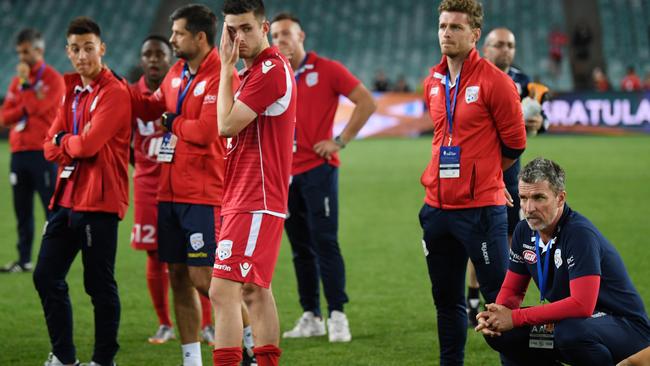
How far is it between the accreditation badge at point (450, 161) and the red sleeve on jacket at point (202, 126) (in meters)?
1.32

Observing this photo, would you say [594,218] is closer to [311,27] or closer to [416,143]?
[416,143]

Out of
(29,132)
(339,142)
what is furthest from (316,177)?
(29,132)

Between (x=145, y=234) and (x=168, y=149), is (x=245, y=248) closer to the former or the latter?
(x=168, y=149)

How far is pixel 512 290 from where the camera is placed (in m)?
5.05

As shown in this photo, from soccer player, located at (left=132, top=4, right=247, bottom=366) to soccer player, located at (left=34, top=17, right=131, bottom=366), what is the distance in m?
0.30

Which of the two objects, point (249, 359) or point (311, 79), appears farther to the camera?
point (311, 79)

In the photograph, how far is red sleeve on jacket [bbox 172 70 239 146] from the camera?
5.63 m

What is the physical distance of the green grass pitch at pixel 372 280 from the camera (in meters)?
6.72

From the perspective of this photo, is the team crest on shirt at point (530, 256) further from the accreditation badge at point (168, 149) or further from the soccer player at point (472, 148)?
the accreditation badge at point (168, 149)

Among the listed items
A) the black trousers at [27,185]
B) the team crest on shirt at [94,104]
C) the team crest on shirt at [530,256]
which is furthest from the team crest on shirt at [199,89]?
the black trousers at [27,185]

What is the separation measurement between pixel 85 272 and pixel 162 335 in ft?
4.19

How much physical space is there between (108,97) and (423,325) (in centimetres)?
302

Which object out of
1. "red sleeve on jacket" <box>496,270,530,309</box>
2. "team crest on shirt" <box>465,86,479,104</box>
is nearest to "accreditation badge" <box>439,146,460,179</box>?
"team crest on shirt" <box>465,86,479,104</box>

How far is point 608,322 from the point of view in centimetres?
481
